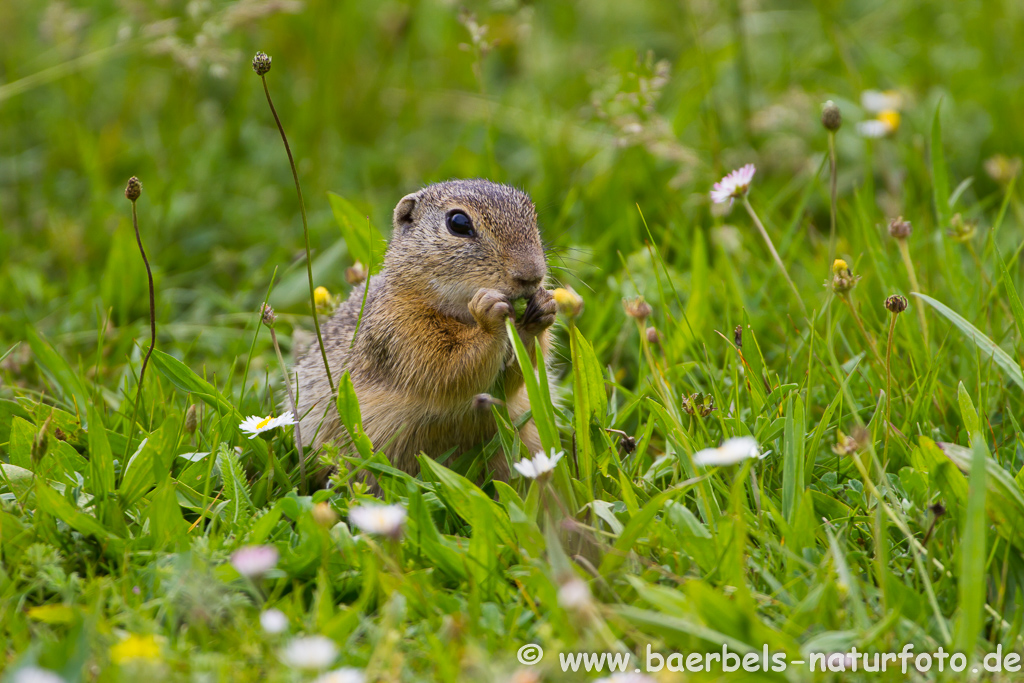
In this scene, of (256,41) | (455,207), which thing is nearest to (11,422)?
(455,207)

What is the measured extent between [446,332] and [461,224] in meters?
0.47

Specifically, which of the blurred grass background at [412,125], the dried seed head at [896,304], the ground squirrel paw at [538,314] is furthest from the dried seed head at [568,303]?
the blurred grass background at [412,125]

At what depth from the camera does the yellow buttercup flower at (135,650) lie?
2064mm

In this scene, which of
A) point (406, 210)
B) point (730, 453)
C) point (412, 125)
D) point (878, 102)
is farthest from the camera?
point (412, 125)

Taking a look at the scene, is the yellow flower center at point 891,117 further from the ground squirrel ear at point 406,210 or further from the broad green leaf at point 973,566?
the broad green leaf at point 973,566

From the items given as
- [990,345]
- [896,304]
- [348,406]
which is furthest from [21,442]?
[990,345]

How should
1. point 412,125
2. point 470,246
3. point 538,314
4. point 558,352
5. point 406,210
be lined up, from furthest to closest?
1. point 412,125
2. point 558,352
3. point 406,210
4. point 470,246
5. point 538,314

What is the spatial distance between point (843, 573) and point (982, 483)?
1.34 ft

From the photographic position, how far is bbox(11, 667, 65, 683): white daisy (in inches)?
77.4

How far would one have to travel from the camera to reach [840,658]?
2242 millimetres

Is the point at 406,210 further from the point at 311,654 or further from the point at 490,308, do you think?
the point at 311,654

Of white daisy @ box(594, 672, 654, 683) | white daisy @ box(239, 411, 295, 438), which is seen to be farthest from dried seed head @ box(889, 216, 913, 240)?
white daisy @ box(239, 411, 295, 438)

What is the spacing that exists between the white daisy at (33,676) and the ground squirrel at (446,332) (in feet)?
4.62

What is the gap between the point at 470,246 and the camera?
12.2 ft
